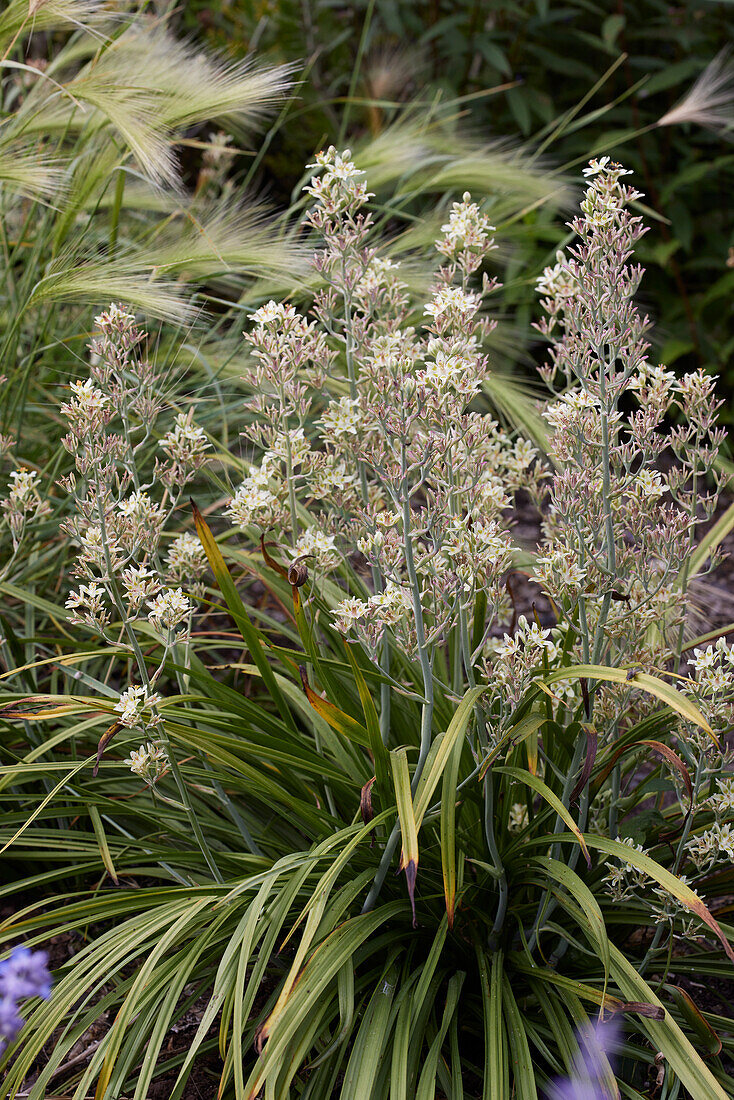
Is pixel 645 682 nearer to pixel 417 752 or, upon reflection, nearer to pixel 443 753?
pixel 443 753

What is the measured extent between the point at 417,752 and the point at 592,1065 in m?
Result: 0.74

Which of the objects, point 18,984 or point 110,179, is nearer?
point 18,984

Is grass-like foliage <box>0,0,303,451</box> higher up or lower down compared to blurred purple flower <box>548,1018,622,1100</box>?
higher up

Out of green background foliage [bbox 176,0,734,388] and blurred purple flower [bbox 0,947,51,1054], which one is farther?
green background foliage [bbox 176,0,734,388]

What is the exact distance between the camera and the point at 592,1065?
1566 mm

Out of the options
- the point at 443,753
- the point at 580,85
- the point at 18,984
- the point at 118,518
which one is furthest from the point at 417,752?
the point at 580,85

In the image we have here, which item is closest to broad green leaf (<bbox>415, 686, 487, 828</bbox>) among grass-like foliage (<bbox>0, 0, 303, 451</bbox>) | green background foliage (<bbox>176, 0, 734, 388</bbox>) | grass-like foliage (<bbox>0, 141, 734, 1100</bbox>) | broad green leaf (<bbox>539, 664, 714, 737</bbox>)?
grass-like foliage (<bbox>0, 141, 734, 1100</bbox>)

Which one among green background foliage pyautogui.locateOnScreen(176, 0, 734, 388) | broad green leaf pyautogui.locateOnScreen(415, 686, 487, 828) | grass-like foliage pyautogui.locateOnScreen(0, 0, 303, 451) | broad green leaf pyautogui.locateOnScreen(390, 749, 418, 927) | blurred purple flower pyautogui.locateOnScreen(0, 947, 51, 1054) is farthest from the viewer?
green background foliage pyautogui.locateOnScreen(176, 0, 734, 388)

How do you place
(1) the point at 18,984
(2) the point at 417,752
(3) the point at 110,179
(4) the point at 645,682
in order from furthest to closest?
1. (3) the point at 110,179
2. (2) the point at 417,752
3. (4) the point at 645,682
4. (1) the point at 18,984

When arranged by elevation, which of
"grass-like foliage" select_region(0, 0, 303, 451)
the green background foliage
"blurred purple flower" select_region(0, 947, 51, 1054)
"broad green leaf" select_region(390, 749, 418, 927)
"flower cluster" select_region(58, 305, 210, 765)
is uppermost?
the green background foliage

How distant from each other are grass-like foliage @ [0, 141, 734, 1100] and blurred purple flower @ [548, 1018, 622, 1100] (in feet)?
0.05

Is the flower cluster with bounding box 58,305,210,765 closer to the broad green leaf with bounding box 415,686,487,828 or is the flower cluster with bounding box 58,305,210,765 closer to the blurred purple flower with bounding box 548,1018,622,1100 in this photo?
the broad green leaf with bounding box 415,686,487,828

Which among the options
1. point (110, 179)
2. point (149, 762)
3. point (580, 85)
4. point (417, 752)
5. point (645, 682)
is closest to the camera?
point (645, 682)

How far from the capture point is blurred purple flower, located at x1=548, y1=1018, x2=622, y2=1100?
1.51 meters
